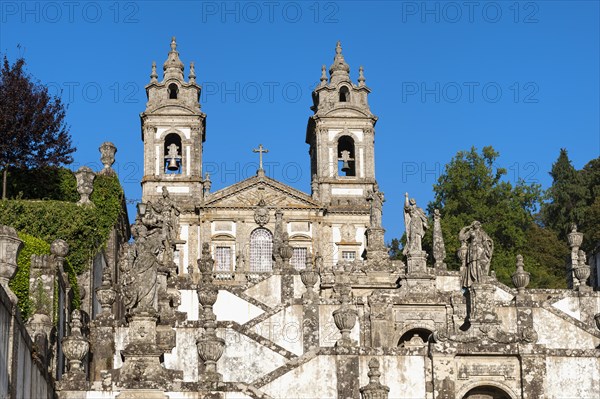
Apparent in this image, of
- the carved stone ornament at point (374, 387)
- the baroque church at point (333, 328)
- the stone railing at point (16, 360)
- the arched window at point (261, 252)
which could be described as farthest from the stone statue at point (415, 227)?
the arched window at point (261, 252)

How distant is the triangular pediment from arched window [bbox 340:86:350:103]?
20.5 feet

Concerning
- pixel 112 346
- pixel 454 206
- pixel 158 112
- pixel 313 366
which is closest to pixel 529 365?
pixel 313 366

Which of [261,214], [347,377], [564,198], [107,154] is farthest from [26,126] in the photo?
[564,198]

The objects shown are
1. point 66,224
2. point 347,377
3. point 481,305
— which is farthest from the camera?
point 66,224

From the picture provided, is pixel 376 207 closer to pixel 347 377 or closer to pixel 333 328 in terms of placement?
pixel 333 328

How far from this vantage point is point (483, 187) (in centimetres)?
6500

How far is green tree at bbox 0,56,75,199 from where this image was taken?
3472 cm

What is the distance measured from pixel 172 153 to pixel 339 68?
1050 centimetres

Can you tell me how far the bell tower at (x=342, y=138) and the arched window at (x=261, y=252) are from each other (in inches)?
152

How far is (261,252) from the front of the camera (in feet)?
211

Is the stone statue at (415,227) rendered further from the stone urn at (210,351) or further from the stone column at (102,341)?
the stone urn at (210,351)

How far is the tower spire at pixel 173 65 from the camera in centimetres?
6712

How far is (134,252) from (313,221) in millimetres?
43933

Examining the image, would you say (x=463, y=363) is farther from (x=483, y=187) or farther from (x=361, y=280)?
(x=483, y=187)
